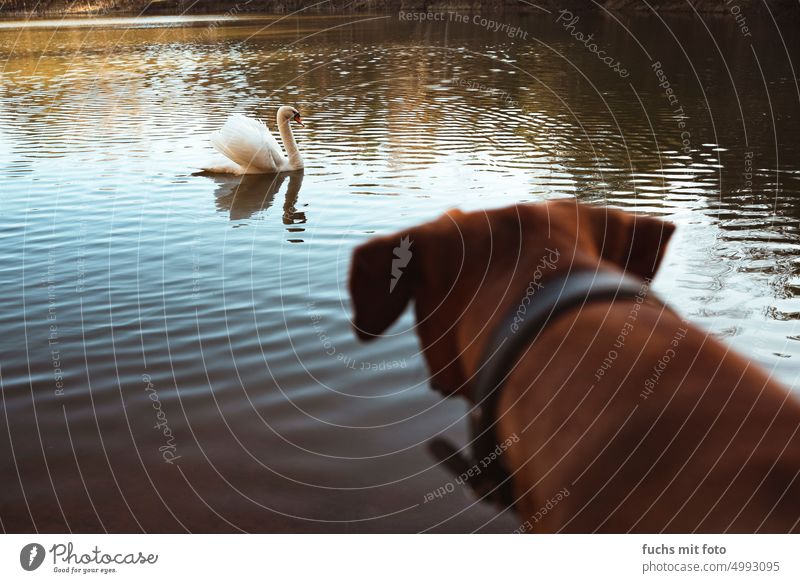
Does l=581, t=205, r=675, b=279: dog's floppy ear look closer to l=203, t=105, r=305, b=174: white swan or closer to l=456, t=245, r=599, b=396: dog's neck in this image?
l=456, t=245, r=599, b=396: dog's neck

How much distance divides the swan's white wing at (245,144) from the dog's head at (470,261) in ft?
35.9

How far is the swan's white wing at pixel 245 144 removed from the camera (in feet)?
40.8

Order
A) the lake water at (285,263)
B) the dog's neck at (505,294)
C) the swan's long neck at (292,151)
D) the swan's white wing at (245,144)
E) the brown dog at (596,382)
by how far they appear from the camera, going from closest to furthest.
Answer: the brown dog at (596,382) → the dog's neck at (505,294) → the lake water at (285,263) → the swan's white wing at (245,144) → the swan's long neck at (292,151)

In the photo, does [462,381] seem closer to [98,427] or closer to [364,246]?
[364,246]

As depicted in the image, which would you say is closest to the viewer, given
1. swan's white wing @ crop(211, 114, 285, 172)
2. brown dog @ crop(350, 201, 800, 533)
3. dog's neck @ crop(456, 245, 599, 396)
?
brown dog @ crop(350, 201, 800, 533)

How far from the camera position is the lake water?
145 inches

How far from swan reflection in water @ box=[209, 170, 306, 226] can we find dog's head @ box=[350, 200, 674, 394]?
7667 millimetres

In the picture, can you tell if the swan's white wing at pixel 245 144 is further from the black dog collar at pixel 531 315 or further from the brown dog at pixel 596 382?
the black dog collar at pixel 531 315

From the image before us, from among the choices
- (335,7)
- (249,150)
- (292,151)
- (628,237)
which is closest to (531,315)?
(628,237)
